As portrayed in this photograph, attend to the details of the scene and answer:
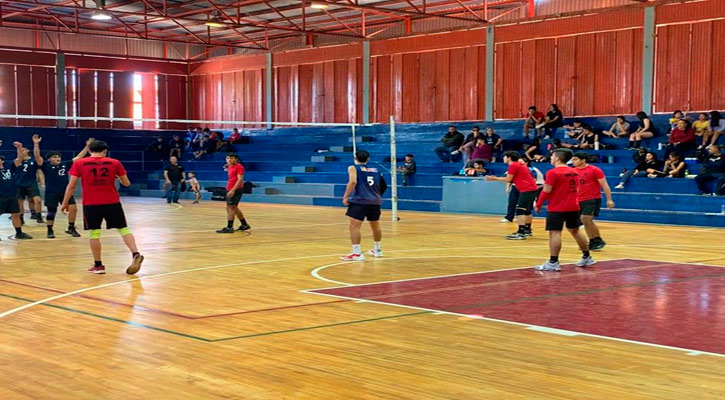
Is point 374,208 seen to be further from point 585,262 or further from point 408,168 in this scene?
point 408,168

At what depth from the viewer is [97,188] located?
11250 millimetres

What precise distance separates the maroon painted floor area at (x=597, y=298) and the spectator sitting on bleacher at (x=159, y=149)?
31.6 metres

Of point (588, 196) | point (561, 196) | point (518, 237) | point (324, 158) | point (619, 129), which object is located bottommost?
point (518, 237)

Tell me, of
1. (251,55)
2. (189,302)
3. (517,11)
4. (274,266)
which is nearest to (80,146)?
(251,55)

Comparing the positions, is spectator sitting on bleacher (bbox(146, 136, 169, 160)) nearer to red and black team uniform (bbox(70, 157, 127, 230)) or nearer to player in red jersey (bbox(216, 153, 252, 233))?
player in red jersey (bbox(216, 153, 252, 233))

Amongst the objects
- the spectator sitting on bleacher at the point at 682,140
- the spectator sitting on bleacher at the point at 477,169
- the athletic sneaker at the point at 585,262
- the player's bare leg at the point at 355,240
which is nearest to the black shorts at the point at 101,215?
the player's bare leg at the point at 355,240

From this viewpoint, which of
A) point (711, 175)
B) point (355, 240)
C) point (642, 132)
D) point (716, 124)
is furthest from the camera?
point (642, 132)

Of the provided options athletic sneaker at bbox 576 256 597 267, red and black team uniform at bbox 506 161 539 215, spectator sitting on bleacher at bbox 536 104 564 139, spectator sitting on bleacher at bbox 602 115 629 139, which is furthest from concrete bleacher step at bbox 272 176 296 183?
athletic sneaker at bbox 576 256 597 267

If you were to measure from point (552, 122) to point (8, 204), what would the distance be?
61.5 ft

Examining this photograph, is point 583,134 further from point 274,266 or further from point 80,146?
point 80,146

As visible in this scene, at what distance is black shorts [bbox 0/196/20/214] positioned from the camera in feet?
52.6

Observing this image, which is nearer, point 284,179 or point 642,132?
point 642,132

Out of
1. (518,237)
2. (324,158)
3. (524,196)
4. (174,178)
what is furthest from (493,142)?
(518,237)

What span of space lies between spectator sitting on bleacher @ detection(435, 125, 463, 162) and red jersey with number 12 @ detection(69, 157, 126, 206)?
20313 millimetres
